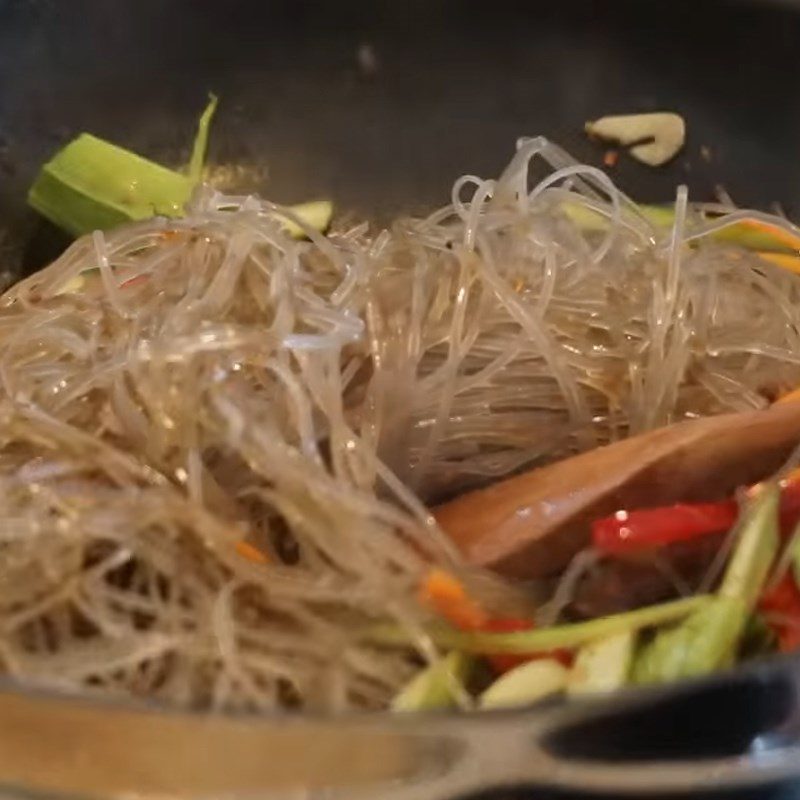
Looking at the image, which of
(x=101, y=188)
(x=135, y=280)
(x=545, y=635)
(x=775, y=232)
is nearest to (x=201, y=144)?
(x=101, y=188)

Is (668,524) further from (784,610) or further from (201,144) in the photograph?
(201,144)

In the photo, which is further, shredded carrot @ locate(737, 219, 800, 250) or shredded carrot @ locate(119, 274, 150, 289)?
shredded carrot @ locate(737, 219, 800, 250)

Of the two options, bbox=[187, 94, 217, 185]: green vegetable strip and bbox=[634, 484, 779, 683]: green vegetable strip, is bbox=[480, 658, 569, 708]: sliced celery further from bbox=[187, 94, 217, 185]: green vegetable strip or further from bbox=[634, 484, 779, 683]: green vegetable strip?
bbox=[187, 94, 217, 185]: green vegetable strip

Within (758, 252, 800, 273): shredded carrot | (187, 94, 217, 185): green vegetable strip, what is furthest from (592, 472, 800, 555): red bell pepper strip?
(187, 94, 217, 185): green vegetable strip

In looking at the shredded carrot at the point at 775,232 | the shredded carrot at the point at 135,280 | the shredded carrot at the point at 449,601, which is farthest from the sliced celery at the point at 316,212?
the shredded carrot at the point at 449,601

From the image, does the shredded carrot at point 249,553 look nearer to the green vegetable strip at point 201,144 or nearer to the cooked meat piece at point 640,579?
the cooked meat piece at point 640,579
